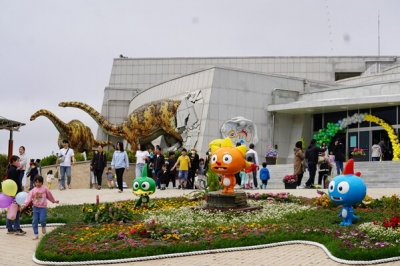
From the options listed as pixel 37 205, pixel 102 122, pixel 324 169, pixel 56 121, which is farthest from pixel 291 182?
pixel 102 122

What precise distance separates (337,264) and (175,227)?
3412mm

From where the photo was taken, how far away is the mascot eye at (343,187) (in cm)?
1009

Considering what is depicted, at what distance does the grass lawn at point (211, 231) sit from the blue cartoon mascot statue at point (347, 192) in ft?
0.75

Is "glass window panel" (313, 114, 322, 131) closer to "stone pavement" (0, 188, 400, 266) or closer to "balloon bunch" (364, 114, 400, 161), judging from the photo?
"balloon bunch" (364, 114, 400, 161)

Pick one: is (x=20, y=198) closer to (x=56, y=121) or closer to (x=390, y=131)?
(x=56, y=121)

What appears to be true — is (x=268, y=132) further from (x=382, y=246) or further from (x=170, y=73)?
(x=382, y=246)

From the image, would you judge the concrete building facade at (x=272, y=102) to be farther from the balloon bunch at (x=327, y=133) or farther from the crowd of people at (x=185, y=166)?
the crowd of people at (x=185, y=166)

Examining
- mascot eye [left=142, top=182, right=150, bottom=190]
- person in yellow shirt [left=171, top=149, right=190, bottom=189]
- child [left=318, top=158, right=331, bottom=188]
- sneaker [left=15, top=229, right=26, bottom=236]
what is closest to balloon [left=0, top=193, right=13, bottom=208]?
sneaker [left=15, top=229, right=26, bottom=236]

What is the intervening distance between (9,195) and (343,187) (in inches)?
235

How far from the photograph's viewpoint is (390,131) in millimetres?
26875

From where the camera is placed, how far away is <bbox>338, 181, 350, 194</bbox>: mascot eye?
1009 cm

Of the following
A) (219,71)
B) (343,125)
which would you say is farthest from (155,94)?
(343,125)

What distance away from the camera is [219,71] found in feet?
91.2

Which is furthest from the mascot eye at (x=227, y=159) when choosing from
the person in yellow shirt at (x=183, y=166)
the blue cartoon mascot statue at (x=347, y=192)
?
the person in yellow shirt at (x=183, y=166)
